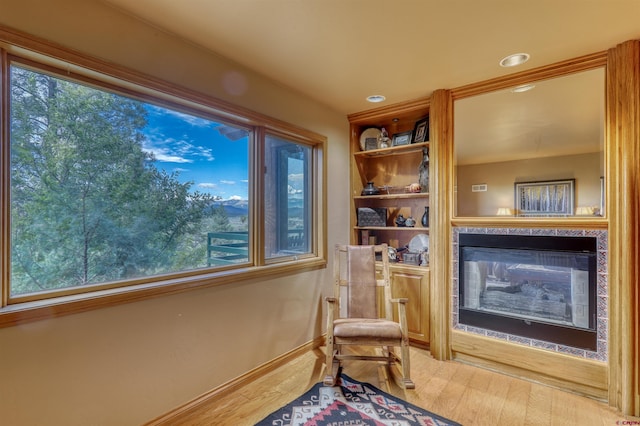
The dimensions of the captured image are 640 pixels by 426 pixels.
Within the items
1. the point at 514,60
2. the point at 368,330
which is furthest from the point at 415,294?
the point at 514,60

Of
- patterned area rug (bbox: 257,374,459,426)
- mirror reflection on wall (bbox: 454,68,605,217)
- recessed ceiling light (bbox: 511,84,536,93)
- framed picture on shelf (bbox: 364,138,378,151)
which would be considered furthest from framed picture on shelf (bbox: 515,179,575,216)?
patterned area rug (bbox: 257,374,459,426)

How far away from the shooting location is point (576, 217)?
88.0 inches

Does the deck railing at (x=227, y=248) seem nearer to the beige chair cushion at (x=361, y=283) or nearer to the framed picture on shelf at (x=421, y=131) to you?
the beige chair cushion at (x=361, y=283)

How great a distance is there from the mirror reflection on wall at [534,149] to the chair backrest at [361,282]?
95cm

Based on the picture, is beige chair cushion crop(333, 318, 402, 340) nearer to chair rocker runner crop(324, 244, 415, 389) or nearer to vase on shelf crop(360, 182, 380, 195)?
chair rocker runner crop(324, 244, 415, 389)

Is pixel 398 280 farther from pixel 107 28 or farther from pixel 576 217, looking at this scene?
pixel 107 28

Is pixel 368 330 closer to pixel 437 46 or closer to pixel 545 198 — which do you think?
pixel 545 198

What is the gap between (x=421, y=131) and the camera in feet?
10.2

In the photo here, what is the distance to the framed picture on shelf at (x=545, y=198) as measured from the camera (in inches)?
90.3

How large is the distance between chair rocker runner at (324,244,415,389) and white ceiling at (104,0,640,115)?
1.64 meters

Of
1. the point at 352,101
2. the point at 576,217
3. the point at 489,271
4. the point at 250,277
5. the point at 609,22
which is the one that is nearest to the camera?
the point at 609,22

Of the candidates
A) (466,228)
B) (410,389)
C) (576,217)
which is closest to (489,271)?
(466,228)

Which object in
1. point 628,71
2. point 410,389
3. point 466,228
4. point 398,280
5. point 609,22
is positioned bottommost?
point 410,389

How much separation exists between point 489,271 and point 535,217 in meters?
0.61
